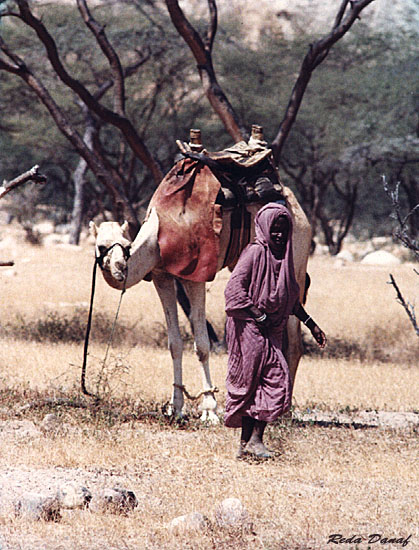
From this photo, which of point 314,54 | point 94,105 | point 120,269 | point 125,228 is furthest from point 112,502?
point 314,54

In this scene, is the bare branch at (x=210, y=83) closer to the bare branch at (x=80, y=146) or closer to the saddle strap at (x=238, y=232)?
the bare branch at (x=80, y=146)

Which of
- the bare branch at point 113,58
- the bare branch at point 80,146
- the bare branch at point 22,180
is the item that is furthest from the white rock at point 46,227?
the bare branch at point 22,180

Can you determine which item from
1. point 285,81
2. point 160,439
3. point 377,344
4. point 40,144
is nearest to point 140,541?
point 160,439

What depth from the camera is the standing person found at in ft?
22.7

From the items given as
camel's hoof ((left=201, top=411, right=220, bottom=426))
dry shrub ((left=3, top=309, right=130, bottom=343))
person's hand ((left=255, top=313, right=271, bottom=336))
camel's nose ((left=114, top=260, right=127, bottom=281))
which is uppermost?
camel's nose ((left=114, top=260, right=127, bottom=281))

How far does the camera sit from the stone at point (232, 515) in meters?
5.37

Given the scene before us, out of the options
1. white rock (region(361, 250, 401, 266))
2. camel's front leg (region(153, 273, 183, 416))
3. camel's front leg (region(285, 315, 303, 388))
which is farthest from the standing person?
white rock (region(361, 250, 401, 266))

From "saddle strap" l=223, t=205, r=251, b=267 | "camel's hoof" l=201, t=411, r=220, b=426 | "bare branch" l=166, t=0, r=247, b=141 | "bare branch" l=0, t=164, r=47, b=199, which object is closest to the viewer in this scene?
"bare branch" l=0, t=164, r=47, b=199

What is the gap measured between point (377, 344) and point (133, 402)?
645cm

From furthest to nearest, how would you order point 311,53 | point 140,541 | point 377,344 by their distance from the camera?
point 377,344 < point 311,53 < point 140,541

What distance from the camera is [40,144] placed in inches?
1204

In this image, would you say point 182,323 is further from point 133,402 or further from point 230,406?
point 230,406

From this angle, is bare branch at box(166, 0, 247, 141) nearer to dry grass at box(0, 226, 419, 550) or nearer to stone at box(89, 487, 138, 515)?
dry grass at box(0, 226, 419, 550)

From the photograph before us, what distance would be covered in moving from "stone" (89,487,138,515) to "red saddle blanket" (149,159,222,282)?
2971 millimetres
